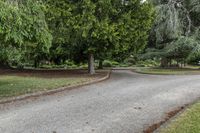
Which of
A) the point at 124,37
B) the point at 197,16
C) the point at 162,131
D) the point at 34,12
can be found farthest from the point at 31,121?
the point at 197,16

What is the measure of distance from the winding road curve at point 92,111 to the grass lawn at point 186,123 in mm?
622

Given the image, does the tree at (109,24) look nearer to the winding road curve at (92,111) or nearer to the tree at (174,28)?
the winding road curve at (92,111)

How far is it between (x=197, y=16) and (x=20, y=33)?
937 inches

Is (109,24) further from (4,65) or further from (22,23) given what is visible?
(4,65)

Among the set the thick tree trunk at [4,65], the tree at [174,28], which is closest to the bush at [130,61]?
the tree at [174,28]

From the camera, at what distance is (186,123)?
6.99 m

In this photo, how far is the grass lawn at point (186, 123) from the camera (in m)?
6.39

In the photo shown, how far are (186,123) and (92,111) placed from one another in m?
2.79

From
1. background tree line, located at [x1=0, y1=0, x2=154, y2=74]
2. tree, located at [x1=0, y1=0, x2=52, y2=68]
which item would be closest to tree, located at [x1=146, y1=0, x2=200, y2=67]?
background tree line, located at [x1=0, y1=0, x2=154, y2=74]

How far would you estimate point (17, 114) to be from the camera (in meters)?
8.48

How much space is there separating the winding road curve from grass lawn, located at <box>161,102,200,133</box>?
62 centimetres

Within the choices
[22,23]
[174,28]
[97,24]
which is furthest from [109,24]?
[174,28]

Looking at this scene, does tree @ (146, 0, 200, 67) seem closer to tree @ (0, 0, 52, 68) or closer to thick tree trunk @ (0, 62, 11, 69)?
thick tree trunk @ (0, 62, 11, 69)

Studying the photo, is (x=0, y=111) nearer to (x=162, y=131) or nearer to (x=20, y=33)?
(x=20, y=33)
